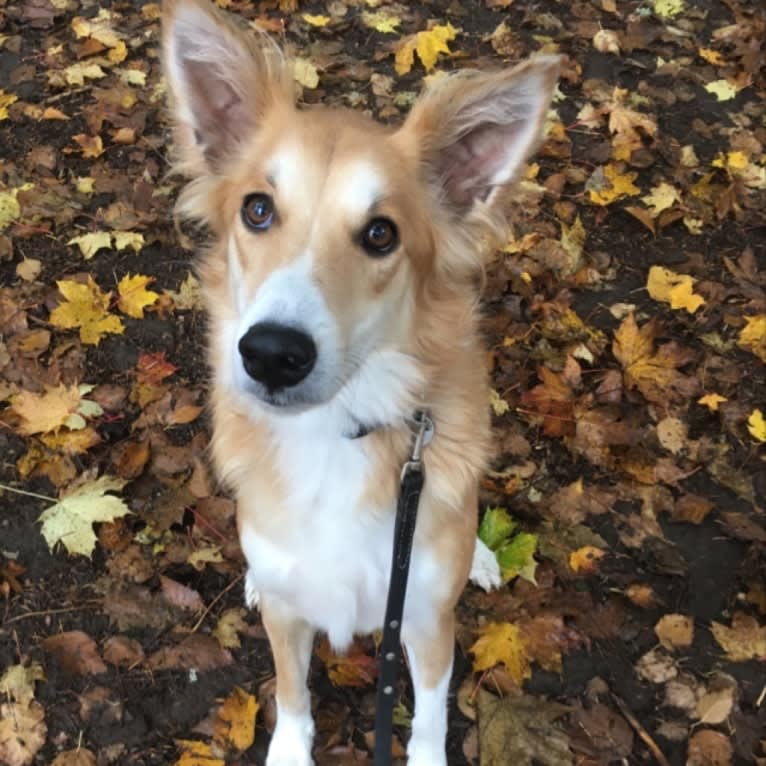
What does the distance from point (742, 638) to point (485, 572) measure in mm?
1154

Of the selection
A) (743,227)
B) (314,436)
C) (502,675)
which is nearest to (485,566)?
(502,675)

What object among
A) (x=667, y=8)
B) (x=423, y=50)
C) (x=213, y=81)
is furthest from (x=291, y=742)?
Result: (x=667, y=8)

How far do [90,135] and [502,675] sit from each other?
419 centimetres

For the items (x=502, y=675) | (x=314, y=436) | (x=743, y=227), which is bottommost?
(x=502, y=675)

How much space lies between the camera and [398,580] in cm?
242

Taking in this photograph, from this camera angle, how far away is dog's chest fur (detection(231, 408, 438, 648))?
104 inches

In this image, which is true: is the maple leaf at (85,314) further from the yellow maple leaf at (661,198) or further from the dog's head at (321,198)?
the yellow maple leaf at (661,198)

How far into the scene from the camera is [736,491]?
161 inches

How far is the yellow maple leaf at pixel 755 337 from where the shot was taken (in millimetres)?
4605

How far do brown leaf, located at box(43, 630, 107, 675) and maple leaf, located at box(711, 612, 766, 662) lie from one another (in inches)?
104

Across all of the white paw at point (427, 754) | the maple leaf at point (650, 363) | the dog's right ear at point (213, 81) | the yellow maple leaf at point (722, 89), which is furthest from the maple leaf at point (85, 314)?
the yellow maple leaf at point (722, 89)

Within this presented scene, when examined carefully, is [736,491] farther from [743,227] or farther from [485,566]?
[743,227]

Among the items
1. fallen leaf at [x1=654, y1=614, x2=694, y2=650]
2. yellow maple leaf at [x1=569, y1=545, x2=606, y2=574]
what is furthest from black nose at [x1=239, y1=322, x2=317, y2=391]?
fallen leaf at [x1=654, y1=614, x2=694, y2=650]

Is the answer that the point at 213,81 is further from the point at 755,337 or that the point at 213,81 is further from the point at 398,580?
the point at 755,337
